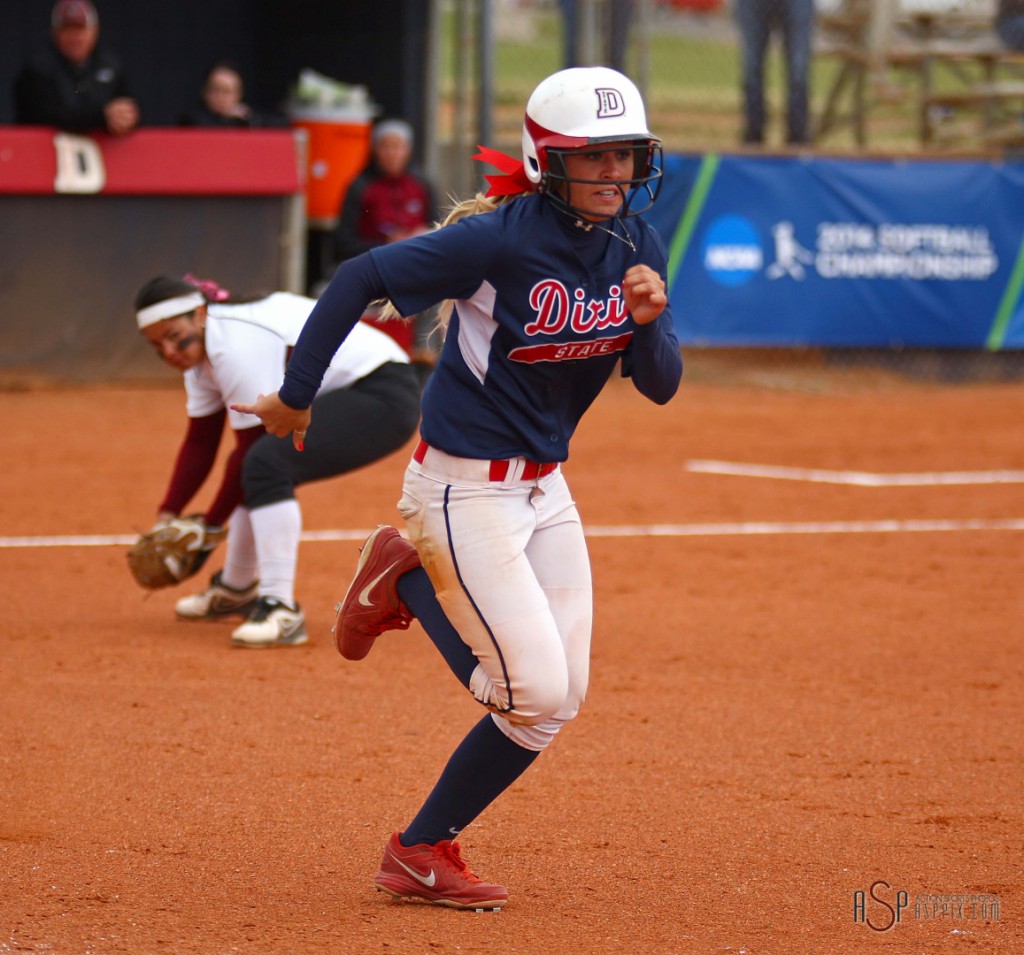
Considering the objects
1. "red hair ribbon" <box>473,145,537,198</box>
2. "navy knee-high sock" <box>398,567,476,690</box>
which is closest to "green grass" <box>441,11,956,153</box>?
"red hair ribbon" <box>473,145,537,198</box>

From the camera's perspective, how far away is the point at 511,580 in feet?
11.5

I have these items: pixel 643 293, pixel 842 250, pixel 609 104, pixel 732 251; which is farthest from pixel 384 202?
pixel 643 293

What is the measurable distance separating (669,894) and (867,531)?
506 cm

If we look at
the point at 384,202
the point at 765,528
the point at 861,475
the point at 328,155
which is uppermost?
the point at 328,155

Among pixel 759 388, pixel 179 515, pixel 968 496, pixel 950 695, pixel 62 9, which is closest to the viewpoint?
pixel 950 695

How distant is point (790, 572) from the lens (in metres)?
7.61

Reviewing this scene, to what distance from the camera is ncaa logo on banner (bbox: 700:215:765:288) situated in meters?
13.1

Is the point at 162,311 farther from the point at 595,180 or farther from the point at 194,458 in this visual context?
the point at 595,180

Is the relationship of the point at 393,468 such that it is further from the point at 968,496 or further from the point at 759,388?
the point at 759,388

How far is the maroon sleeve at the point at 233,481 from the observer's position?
6062mm

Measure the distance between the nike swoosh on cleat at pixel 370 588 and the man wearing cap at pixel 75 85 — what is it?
8.41 metres

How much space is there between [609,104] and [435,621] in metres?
1.31

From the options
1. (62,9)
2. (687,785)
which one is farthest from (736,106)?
(687,785)

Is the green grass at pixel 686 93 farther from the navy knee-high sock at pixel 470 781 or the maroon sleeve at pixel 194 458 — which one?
the navy knee-high sock at pixel 470 781
